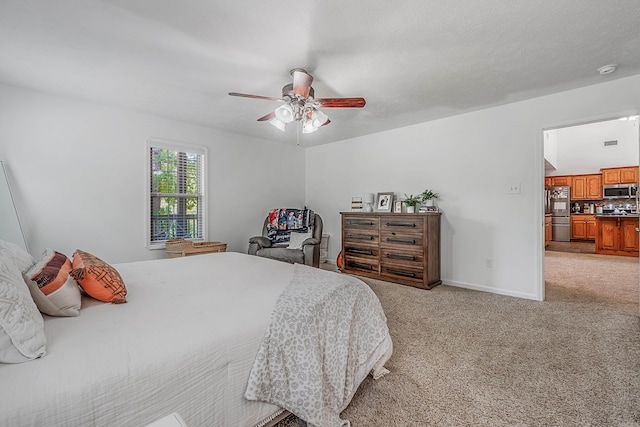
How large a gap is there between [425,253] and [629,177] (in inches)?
297

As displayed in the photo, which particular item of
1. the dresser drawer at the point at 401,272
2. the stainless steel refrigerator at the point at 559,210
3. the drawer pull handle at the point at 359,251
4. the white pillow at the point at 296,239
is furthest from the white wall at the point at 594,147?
the white pillow at the point at 296,239

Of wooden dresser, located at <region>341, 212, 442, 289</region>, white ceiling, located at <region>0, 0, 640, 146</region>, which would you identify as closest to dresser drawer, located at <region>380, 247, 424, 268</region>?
wooden dresser, located at <region>341, 212, 442, 289</region>

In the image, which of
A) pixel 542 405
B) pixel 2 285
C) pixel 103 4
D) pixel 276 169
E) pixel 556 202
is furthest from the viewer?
pixel 556 202

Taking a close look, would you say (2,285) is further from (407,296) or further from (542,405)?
(407,296)

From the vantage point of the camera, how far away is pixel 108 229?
3551 millimetres

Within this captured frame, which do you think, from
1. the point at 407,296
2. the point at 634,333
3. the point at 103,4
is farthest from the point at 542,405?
the point at 103,4

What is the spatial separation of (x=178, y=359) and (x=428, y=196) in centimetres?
379

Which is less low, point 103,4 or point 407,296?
point 103,4

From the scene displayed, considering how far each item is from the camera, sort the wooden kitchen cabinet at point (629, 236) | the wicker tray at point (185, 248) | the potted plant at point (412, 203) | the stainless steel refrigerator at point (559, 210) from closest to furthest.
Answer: the wicker tray at point (185, 248) < the potted plant at point (412, 203) < the wooden kitchen cabinet at point (629, 236) < the stainless steel refrigerator at point (559, 210)

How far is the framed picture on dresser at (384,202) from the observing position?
15.1 ft

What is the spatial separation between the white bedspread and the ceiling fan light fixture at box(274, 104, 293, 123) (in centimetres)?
152

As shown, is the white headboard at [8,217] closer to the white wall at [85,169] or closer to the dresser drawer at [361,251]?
the white wall at [85,169]

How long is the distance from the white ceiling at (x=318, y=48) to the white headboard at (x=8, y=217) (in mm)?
1035

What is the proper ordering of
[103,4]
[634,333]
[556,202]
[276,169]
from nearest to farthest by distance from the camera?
1. [103,4]
2. [634,333]
3. [276,169]
4. [556,202]
